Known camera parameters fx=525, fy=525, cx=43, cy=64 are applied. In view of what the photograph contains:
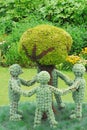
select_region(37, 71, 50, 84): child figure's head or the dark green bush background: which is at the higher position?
the dark green bush background

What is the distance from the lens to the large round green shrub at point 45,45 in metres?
7.34

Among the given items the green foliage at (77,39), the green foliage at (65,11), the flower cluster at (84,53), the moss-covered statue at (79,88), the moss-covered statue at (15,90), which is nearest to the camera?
the moss-covered statue at (15,90)

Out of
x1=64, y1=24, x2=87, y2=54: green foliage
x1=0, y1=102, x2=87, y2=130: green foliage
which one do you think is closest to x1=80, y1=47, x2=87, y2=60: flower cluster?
x1=64, y1=24, x2=87, y2=54: green foliage

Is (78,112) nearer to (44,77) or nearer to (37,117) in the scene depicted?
(37,117)

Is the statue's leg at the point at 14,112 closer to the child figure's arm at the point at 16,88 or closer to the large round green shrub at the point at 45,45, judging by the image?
the child figure's arm at the point at 16,88

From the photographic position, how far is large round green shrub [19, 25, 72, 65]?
7344 mm

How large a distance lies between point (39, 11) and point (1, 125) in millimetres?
8386

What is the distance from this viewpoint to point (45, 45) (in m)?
7.34

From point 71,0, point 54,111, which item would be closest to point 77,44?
point 71,0

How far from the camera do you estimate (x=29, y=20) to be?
15211mm

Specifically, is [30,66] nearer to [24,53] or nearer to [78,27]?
[78,27]

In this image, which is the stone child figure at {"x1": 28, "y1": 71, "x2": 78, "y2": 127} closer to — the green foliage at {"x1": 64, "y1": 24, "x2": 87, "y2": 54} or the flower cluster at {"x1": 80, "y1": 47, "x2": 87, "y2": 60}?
Answer: the flower cluster at {"x1": 80, "y1": 47, "x2": 87, "y2": 60}

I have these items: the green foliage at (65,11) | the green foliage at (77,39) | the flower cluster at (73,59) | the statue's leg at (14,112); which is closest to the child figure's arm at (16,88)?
the statue's leg at (14,112)

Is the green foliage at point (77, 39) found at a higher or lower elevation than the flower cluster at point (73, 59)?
higher
